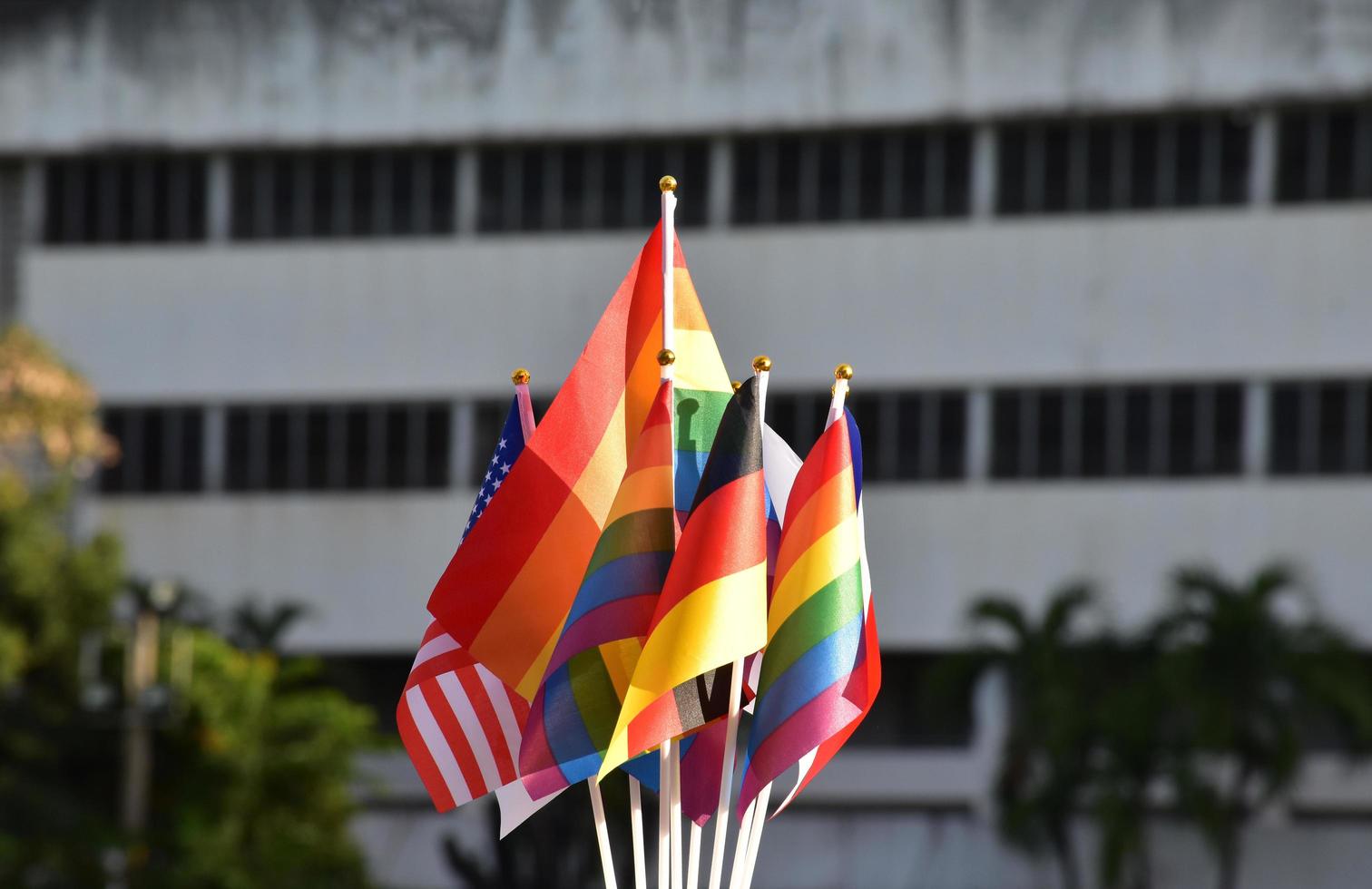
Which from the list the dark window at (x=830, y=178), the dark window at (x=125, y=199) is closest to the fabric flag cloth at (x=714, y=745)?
the dark window at (x=830, y=178)

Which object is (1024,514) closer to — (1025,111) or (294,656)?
(1025,111)

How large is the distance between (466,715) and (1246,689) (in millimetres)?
19741

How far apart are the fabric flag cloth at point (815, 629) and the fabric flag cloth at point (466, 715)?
1041mm

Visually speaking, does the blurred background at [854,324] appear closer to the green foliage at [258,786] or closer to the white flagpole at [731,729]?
the green foliage at [258,786]

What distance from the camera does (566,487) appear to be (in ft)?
25.6

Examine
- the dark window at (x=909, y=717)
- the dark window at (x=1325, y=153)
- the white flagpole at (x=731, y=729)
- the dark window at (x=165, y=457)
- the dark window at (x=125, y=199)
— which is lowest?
the dark window at (x=909, y=717)

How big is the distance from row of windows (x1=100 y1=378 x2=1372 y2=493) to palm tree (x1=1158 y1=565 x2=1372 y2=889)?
433 centimetres

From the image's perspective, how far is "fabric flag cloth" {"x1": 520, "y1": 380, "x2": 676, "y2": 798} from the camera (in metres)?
7.39

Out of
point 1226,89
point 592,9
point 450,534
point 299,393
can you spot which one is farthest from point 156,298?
point 1226,89

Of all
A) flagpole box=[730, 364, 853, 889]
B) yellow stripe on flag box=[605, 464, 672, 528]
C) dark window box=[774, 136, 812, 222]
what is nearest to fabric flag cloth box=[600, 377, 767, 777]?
yellow stripe on flag box=[605, 464, 672, 528]

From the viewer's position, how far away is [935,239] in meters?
31.8

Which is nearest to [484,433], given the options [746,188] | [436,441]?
[436,441]

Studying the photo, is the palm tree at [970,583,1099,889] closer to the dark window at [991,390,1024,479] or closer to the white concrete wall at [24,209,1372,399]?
the dark window at [991,390,1024,479]

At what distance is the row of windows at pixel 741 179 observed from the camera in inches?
1224
